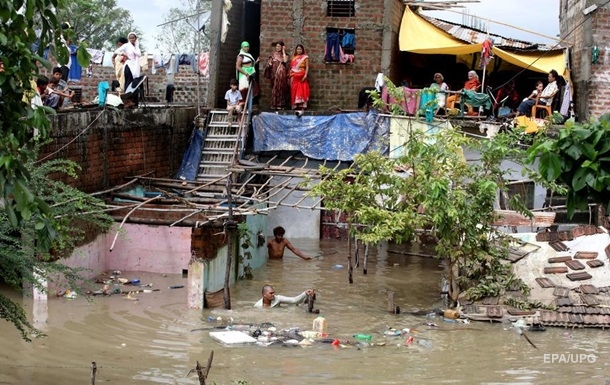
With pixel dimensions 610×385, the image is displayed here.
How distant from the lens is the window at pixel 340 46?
21.8m

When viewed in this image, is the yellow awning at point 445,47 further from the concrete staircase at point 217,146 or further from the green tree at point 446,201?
the green tree at point 446,201

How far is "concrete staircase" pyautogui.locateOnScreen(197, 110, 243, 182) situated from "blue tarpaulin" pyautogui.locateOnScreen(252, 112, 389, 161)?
0.56m

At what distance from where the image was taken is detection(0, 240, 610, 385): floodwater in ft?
36.2

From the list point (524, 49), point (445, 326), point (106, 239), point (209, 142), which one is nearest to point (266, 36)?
point (209, 142)

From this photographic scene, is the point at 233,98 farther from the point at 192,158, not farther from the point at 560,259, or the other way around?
the point at 560,259

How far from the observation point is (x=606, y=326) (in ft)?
45.0

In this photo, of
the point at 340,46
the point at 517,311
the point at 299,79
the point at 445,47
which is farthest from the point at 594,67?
the point at 517,311

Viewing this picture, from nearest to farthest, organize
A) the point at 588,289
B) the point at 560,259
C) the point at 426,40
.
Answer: the point at 588,289 < the point at 560,259 < the point at 426,40

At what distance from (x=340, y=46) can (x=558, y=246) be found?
27.8 feet

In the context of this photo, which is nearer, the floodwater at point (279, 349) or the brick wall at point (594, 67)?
the floodwater at point (279, 349)

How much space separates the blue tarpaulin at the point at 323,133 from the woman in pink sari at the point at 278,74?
0.71 m

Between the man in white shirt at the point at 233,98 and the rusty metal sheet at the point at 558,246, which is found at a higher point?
the man in white shirt at the point at 233,98

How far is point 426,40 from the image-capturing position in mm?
22328
